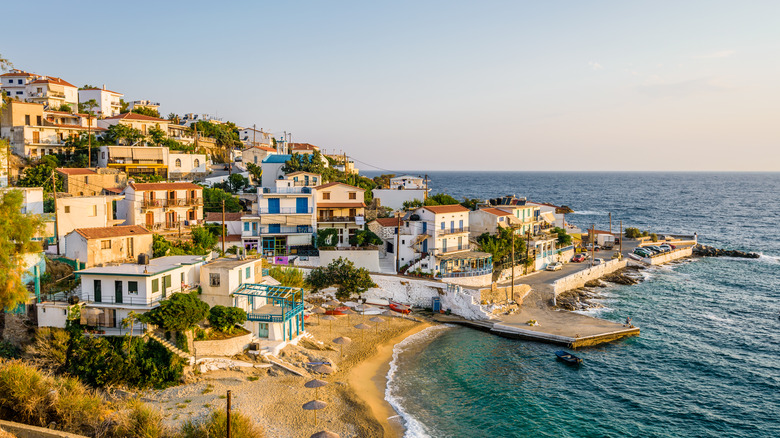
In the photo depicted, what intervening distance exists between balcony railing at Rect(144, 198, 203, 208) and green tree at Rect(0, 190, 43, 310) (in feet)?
74.5

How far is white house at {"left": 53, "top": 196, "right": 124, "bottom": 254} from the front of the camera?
4331 cm

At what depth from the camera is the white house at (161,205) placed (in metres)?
50.5

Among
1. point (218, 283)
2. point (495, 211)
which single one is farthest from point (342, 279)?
point (495, 211)

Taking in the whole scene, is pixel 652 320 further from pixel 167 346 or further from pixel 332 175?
pixel 332 175

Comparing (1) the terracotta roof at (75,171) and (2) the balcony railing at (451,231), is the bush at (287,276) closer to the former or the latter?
(2) the balcony railing at (451,231)

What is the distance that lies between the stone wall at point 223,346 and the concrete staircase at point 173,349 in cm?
79

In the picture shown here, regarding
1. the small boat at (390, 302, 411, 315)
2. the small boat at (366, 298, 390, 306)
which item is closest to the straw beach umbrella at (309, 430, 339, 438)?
the small boat at (390, 302, 411, 315)

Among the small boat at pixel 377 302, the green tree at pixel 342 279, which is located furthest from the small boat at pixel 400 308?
the green tree at pixel 342 279

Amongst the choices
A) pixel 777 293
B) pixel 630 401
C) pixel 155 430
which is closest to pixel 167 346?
pixel 155 430

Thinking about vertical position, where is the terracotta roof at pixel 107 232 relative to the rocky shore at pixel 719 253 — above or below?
above

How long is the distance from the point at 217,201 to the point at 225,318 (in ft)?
100

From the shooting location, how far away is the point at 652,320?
47469mm

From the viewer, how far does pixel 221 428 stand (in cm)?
2192

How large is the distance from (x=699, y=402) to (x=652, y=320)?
55.7 feet
